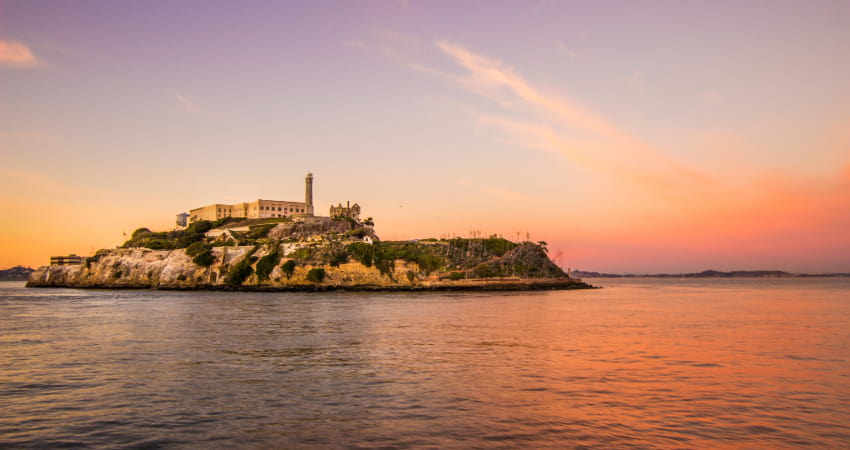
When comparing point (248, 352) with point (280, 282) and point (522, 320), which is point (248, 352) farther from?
point (280, 282)

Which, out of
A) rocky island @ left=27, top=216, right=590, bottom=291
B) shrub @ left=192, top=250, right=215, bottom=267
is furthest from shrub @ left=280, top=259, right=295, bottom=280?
shrub @ left=192, top=250, right=215, bottom=267

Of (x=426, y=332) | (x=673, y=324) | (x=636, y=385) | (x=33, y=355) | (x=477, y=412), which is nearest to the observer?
(x=477, y=412)

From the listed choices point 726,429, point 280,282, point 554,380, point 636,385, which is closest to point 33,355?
point 554,380

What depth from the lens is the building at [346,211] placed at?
603 feet

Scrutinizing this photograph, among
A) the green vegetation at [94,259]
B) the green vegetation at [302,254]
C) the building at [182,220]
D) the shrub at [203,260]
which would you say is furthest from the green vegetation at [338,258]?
the building at [182,220]

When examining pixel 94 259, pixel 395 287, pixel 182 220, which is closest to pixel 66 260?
pixel 94 259

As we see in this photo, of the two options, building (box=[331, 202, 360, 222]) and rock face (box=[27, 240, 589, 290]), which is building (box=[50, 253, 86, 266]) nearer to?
rock face (box=[27, 240, 589, 290])

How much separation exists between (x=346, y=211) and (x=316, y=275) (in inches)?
2607

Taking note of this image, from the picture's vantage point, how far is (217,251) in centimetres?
13450

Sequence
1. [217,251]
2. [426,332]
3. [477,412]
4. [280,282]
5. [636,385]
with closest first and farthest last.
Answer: [477,412] → [636,385] → [426,332] → [280,282] → [217,251]

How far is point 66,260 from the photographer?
154 metres

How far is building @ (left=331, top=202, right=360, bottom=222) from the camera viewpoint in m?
184

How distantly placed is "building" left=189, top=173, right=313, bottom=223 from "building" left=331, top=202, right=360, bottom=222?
824 centimetres

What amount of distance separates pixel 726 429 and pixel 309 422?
12.3 meters
